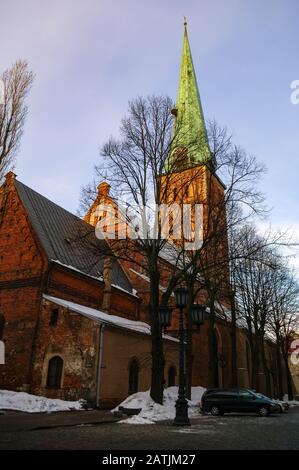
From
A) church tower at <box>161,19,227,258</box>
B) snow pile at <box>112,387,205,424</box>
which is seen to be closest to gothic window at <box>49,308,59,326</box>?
snow pile at <box>112,387,205,424</box>

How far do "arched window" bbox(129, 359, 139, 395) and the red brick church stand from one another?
0.05 meters

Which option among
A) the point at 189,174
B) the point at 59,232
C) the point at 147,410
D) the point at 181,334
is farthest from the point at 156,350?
the point at 59,232

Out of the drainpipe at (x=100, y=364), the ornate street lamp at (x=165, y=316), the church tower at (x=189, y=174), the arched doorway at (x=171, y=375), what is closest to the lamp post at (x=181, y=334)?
the ornate street lamp at (x=165, y=316)

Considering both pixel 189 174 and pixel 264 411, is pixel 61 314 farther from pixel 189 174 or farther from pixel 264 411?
pixel 264 411

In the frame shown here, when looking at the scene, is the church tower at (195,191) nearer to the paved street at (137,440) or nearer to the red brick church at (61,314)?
the red brick church at (61,314)

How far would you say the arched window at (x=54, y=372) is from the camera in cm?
1738

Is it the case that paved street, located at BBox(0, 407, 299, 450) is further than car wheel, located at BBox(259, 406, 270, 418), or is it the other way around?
car wheel, located at BBox(259, 406, 270, 418)

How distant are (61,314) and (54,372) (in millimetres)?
2641

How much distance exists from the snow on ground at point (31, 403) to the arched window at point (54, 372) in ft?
3.81

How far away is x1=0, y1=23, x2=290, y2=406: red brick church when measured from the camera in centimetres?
1719

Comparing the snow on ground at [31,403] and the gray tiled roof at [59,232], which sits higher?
the gray tiled roof at [59,232]

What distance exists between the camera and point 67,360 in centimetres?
1736

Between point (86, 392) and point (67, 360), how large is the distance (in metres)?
1.72

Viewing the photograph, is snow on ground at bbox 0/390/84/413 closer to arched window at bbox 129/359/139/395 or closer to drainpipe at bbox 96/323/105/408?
drainpipe at bbox 96/323/105/408
